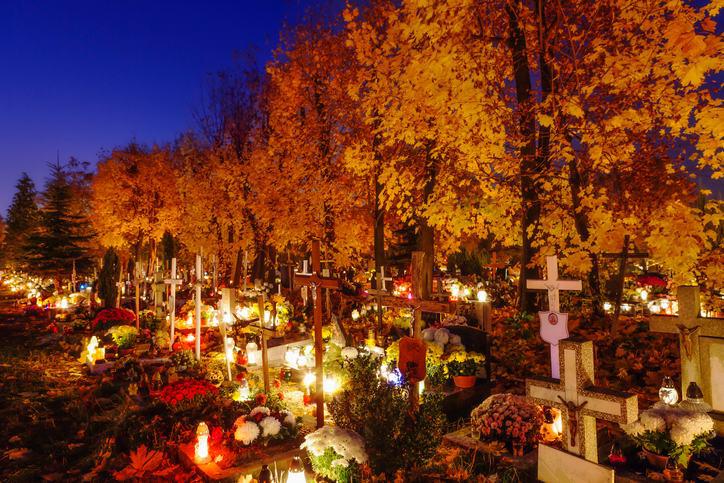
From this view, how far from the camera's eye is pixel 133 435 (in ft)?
23.4

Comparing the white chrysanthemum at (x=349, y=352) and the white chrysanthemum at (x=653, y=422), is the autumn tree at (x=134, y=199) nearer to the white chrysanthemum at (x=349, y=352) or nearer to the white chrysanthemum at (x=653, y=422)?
the white chrysanthemum at (x=349, y=352)

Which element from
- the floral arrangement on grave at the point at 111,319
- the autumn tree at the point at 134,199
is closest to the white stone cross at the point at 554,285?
the floral arrangement on grave at the point at 111,319

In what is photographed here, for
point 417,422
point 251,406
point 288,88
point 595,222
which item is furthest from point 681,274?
point 288,88

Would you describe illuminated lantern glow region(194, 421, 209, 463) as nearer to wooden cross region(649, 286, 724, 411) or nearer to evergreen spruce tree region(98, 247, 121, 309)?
wooden cross region(649, 286, 724, 411)

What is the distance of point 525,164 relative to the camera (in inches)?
466

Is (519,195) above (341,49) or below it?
below

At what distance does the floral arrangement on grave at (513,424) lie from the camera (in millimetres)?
5961

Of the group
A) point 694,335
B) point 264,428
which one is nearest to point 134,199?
point 264,428

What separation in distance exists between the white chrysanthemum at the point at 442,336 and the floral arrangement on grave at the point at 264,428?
3.59m

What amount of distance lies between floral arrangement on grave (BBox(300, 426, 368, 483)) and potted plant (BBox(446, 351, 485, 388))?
3678 mm

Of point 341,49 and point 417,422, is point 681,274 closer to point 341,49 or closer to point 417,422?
point 417,422

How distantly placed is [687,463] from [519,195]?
8516mm

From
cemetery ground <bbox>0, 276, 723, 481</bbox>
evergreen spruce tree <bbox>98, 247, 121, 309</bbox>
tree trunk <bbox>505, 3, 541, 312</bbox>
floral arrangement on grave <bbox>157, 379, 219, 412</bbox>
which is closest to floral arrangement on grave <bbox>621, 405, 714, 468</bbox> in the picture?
cemetery ground <bbox>0, 276, 723, 481</bbox>

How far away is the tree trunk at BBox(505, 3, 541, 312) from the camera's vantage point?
38.2ft
